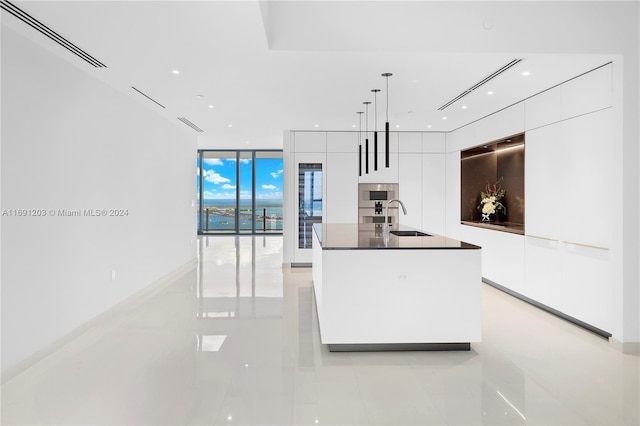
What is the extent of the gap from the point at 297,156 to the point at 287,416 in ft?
18.4

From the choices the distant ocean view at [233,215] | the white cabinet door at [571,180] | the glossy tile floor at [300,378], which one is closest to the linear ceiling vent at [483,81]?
the white cabinet door at [571,180]

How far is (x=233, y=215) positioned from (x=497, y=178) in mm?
9684

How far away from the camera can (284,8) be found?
343 centimetres

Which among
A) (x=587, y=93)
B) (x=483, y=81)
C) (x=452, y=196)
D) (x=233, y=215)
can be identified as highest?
(x=483, y=81)

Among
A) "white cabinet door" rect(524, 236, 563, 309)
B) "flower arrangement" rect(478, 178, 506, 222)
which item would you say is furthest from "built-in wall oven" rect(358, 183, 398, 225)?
"white cabinet door" rect(524, 236, 563, 309)

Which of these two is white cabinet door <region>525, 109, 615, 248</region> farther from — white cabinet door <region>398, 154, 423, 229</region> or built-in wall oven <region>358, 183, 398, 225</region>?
built-in wall oven <region>358, 183, 398, 225</region>

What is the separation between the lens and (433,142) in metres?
7.57

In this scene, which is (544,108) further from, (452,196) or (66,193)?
(66,193)

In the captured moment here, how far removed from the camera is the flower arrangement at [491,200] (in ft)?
20.6

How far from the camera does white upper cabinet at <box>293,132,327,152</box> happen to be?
7477mm

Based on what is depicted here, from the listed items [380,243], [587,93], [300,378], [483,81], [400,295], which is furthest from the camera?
[483,81]

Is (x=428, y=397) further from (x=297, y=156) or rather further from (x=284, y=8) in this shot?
(x=297, y=156)

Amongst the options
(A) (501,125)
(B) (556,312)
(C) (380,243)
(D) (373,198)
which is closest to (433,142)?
(D) (373,198)

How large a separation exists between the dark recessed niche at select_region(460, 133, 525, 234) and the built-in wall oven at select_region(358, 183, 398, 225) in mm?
1279
